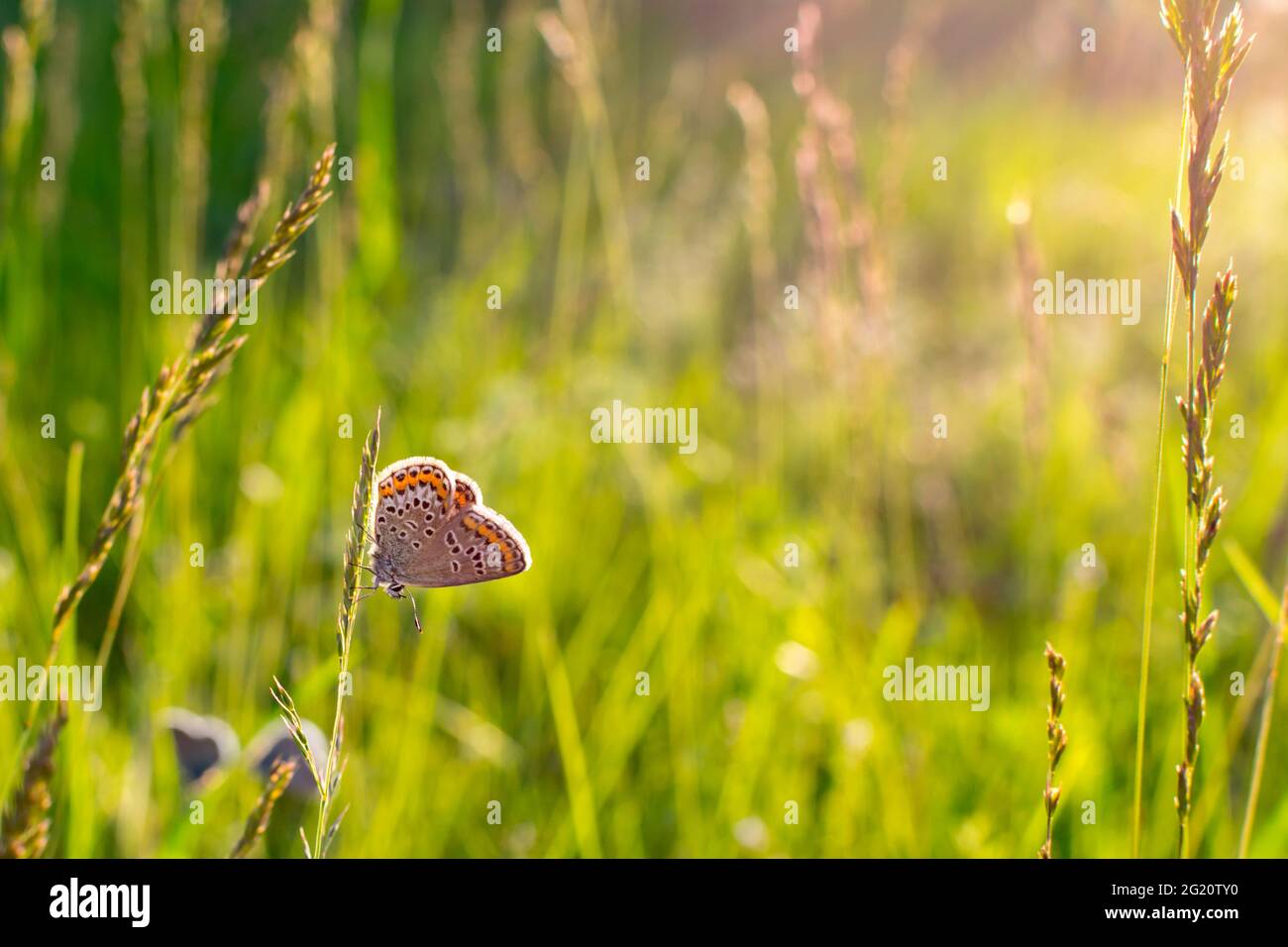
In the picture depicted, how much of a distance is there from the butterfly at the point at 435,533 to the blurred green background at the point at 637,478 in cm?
20

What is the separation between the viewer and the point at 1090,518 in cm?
266

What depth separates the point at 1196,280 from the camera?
71 centimetres

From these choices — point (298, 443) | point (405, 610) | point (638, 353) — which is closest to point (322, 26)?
point (298, 443)

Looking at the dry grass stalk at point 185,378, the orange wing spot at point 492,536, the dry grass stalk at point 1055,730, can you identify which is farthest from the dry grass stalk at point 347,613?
the dry grass stalk at point 1055,730

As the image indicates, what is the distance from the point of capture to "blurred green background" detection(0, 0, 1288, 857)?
5.12 feet

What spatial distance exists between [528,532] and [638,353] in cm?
128

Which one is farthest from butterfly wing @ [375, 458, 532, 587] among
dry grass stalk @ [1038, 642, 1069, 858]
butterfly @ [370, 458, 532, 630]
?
dry grass stalk @ [1038, 642, 1069, 858]

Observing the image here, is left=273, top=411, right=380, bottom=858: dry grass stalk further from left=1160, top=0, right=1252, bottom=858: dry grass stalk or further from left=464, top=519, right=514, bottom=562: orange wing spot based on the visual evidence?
left=1160, top=0, right=1252, bottom=858: dry grass stalk

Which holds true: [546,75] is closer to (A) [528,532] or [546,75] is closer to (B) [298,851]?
(A) [528,532]

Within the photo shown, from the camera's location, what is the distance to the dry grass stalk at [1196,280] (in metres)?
0.71

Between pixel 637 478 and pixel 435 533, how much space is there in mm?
1121

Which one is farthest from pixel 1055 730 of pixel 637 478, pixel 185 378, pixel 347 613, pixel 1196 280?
pixel 637 478

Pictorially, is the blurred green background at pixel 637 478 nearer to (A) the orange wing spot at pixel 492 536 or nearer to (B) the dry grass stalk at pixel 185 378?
(B) the dry grass stalk at pixel 185 378

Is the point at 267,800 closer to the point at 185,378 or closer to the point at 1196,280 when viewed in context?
the point at 185,378
